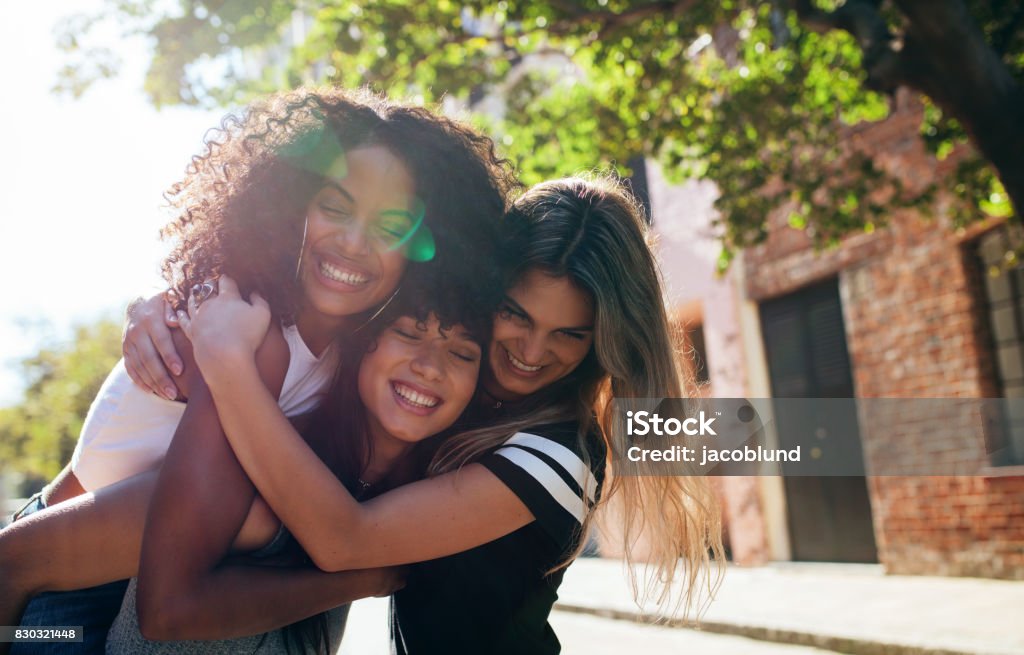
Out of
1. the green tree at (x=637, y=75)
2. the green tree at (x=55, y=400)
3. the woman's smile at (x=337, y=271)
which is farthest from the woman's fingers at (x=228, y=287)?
the green tree at (x=55, y=400)

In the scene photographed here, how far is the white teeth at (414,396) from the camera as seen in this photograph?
234 cm

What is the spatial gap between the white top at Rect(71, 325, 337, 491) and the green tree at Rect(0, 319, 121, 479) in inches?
814

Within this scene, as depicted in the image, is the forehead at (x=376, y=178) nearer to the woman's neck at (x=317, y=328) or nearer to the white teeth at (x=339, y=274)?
the white teeth at (x=339, y=274)

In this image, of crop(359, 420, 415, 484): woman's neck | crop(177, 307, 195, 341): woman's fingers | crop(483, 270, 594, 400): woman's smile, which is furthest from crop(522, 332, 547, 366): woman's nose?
crop(177, 307, 195, 341): woman's fingers

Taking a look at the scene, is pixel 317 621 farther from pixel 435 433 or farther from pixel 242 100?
pixel 242 100

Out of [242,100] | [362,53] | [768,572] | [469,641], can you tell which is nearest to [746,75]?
[362,53]

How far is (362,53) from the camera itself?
7.62m

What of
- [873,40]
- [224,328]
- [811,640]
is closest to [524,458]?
[224,328]

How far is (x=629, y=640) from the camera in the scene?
7.58 meters

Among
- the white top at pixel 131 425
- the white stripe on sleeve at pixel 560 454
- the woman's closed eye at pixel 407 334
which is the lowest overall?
the white stripe on sleeve at pixel 560 454

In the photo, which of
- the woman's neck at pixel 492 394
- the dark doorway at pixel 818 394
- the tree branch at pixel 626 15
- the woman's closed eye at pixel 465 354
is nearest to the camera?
the woman's closed eye at pixel 465 354

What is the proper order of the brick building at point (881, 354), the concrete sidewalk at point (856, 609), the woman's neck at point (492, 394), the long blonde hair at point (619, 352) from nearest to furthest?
the long blonde hair at point (619, 352) → the woman's neck at point (492, 394) → the concrete sidewalk at point (856, 609) → the brick building at point (881, 354)

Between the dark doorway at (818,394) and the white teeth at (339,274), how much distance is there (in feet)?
27.3

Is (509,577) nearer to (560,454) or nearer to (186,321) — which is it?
(560,454)
